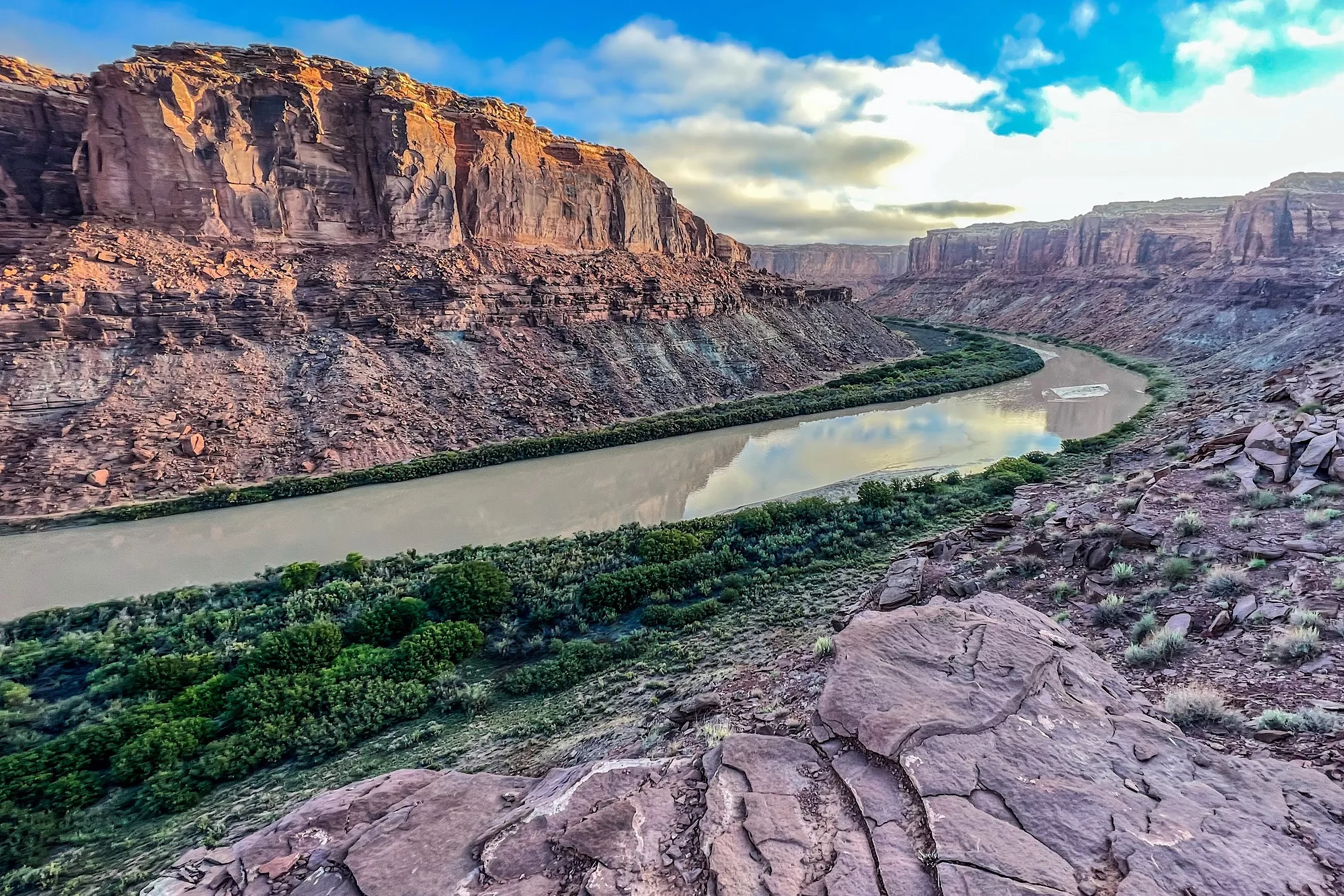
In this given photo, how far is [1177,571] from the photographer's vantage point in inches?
375

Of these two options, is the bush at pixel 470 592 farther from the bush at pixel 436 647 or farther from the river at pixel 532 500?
the river at pixel 532 500

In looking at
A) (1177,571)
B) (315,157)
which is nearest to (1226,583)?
(1177,571)

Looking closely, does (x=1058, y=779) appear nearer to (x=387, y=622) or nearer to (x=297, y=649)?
(x=387, y=622)

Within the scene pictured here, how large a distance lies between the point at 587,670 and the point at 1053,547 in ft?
31.6

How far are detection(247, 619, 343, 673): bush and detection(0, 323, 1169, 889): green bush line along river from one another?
0.04 metres

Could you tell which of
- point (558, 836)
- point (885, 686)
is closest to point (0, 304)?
point (558, 836)

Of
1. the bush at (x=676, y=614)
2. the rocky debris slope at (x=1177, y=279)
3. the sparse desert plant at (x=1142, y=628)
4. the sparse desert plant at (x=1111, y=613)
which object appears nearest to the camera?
the sparse desert plant at (x=1142, y=628)

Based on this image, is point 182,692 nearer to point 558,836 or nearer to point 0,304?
point 558,836

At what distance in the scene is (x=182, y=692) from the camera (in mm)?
11469

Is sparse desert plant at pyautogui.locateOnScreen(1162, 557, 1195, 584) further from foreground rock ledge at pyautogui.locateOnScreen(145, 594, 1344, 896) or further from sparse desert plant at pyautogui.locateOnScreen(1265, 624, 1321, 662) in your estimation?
foreground rock ledge at pyautogui.locateOnScreen(145, 594, 1344, 896)

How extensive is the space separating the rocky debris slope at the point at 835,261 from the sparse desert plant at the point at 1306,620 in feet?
527

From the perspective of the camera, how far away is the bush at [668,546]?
55.9ft

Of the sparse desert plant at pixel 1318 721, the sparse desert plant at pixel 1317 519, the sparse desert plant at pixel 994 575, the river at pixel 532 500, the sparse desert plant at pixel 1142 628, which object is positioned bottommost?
the river at pixel 532 500

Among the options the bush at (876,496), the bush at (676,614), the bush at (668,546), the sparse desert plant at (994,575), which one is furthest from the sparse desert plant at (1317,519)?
the bush at (668,546)
